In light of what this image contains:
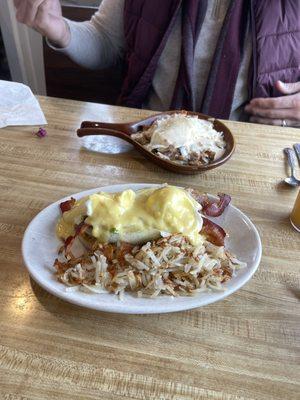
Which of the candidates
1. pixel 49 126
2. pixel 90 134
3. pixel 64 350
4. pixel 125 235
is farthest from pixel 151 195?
pixel 49 126

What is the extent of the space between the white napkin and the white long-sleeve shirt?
0.33 m

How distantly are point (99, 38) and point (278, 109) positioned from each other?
880mm

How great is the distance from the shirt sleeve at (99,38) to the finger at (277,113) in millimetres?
742

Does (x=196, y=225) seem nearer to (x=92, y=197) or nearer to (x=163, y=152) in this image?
(x=92, y=197)

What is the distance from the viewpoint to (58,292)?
729 millimetres

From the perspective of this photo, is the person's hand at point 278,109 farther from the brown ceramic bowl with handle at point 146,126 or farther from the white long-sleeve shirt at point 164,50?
the brown ceramic bowl with handle at point 146,126

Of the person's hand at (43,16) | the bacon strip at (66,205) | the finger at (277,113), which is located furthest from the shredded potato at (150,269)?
the person's hand at (43,16)

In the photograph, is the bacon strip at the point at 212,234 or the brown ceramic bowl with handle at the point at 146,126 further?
the brown ceramic bowl with handle at the point at 146,126

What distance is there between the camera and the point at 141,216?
0.81m

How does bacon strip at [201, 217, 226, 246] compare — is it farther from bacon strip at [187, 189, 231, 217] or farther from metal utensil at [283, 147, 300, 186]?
metal utensil at [283, 147, 300, 186]

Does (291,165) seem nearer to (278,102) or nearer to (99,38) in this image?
(278,102)

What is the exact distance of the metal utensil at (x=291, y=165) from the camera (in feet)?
3.96

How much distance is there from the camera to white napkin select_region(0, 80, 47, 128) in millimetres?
1390

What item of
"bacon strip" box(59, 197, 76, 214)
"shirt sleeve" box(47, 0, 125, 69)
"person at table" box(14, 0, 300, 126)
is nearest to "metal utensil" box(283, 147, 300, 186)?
"person at table" box(14, 0, 300, 126)
